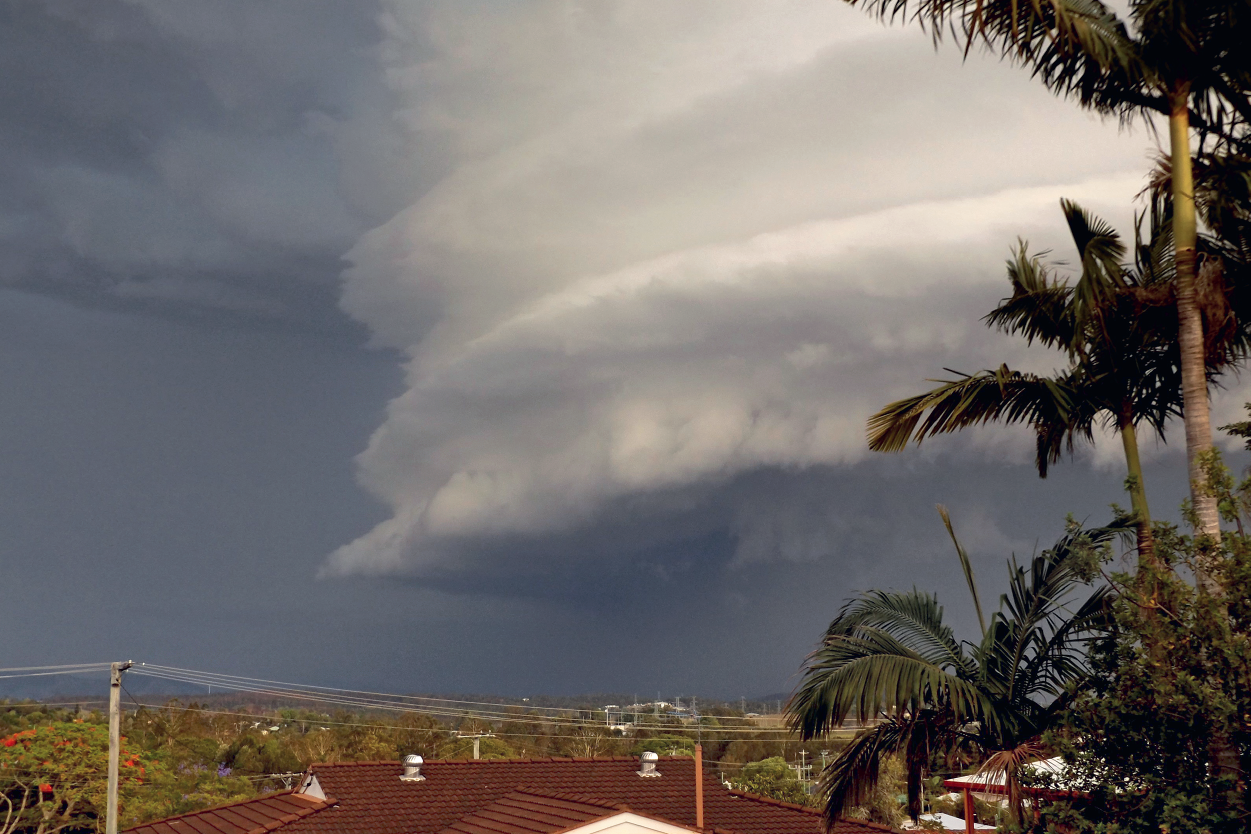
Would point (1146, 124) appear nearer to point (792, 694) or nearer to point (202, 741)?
point (792, 694)

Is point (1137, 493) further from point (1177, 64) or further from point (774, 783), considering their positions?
point (774, 783)

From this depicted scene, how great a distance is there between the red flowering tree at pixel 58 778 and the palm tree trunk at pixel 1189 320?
33.2 m

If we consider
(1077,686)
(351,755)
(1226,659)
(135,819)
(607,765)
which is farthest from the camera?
(351,755)

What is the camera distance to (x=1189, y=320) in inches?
522

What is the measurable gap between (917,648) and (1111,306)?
16.2ft

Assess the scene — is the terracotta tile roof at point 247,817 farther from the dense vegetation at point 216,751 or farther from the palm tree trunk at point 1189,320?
the palm tree trunk at point 1189,320

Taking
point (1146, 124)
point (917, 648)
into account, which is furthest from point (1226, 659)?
point (1146, 124)

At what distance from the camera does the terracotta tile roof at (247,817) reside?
25062 mm

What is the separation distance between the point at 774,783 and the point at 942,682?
50.8 metres

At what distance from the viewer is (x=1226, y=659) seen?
1132 centimetres

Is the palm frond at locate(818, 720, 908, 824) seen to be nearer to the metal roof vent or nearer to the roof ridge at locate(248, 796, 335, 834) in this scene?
the roof ridge at locate(248, 796, 335, 834)

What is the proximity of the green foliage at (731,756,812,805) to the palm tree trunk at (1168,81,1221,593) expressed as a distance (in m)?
50.1

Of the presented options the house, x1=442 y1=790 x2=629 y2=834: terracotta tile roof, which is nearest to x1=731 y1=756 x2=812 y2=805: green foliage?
the house

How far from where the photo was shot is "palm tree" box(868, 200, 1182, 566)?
47.2ft
